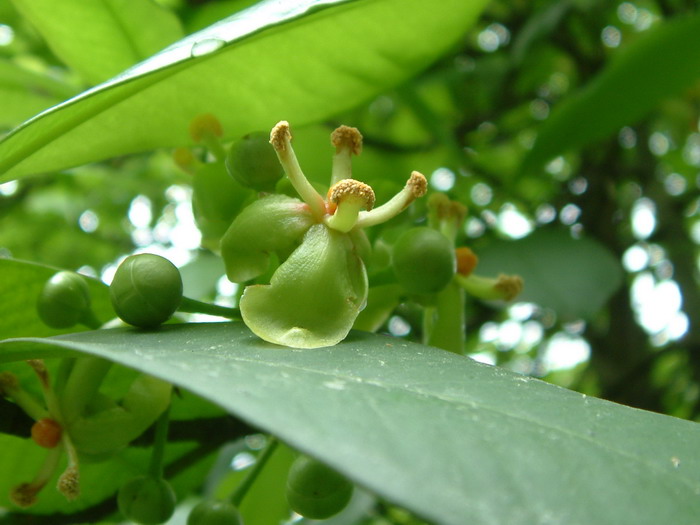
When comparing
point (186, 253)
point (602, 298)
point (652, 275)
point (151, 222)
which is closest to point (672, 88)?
point (602, 298)

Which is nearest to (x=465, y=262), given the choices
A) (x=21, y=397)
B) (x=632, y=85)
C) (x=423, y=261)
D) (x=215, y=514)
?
(x=423, y=261)

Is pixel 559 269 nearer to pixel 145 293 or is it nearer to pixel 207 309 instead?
pixel 207 309

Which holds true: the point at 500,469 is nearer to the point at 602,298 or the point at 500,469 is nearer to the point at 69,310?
the point at 69,310

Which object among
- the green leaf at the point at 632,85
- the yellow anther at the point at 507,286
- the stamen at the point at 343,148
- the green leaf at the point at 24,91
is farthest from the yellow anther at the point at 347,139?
the green leaf at the point at 632,85

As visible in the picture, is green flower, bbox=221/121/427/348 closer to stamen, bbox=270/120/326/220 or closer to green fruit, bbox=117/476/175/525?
stamen, bbox=270/120/326/220

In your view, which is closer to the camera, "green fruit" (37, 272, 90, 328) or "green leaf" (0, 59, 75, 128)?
"green fruit" (37, 272, 90, 328)

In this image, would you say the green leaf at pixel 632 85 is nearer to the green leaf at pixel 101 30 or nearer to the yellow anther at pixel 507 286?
the yellow anther at pixel 507 286

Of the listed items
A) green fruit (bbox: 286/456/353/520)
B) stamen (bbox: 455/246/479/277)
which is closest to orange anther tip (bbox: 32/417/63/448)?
green fruit (bbox: 286/456/353/520)
